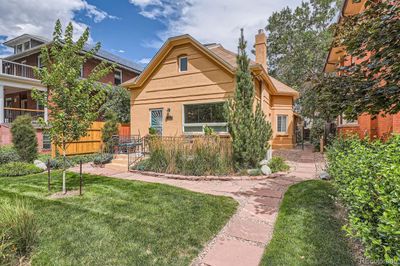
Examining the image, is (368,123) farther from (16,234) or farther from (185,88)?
(16,234)

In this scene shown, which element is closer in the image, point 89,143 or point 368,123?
point 368,123

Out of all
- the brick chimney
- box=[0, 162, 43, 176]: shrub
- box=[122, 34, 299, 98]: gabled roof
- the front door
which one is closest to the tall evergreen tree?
box=[122, 34, 299, 98]: gabled roof

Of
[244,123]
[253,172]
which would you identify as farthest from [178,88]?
[253,172]

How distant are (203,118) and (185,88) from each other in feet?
6.44

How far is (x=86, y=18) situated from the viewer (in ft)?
50.3

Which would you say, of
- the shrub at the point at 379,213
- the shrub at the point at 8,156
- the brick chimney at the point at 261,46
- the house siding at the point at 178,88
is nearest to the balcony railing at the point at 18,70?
the shrub at the point at 8,156

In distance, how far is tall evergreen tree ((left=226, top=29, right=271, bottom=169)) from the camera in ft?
27.0

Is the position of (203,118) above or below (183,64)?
below

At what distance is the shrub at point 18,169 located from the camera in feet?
28.0

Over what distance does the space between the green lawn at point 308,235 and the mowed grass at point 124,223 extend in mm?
1060

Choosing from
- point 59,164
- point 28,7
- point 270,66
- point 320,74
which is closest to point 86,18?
point 28,7

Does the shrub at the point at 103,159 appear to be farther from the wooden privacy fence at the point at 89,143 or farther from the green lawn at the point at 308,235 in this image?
the green lawn at the point at 308,235

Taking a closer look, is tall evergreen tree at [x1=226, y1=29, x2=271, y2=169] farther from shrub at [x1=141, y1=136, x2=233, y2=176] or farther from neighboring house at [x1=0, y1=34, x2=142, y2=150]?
neighboring house at [x1=0, y1=34, x2=142, y2=150]

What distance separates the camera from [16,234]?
310 centimetres
